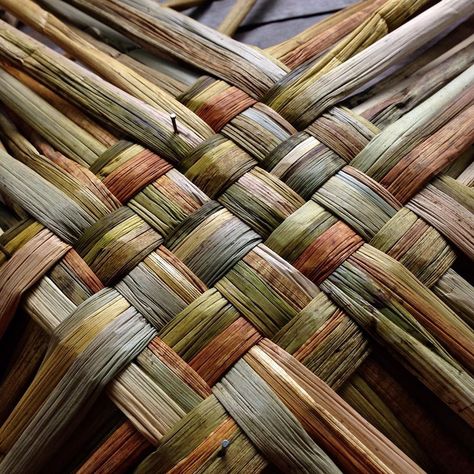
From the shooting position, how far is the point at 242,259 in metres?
0.66

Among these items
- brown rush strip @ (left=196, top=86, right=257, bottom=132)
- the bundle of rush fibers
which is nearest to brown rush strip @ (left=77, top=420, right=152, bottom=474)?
the bundle of rush fibers

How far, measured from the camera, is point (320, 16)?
95 centimetres

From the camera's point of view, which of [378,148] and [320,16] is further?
[320,16]

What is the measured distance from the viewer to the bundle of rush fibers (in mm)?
616

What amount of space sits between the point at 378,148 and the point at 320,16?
0.34 m

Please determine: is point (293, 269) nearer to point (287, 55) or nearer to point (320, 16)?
point (287, 55)

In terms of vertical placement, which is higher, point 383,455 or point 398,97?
point 398,97

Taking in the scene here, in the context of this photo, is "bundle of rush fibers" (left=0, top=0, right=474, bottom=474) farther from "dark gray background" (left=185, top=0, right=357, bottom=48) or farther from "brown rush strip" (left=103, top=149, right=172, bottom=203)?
"dark gray background" (left=185, top=0, right=357, bottom=48)

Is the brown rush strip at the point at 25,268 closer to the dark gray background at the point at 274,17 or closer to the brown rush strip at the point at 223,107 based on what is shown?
the brown rush strip at the point at 223,107

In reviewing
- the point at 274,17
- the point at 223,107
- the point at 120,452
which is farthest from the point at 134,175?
the point at 274,17

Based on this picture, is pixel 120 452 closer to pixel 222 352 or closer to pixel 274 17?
pixel 222 352

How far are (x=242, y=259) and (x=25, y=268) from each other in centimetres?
24

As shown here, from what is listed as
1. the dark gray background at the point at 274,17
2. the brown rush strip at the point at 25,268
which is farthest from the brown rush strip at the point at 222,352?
the dark gray background at the point at 274,17

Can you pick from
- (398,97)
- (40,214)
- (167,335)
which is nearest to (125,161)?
(40,214)
